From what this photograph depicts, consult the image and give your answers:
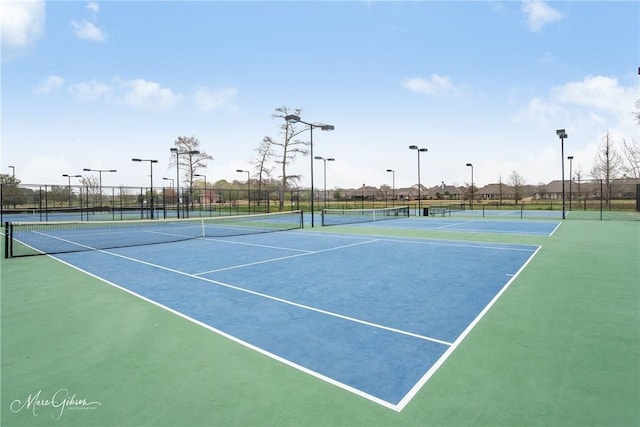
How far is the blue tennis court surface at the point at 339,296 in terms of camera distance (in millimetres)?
3801

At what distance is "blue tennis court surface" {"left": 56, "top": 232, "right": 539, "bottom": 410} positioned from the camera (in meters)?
3.80

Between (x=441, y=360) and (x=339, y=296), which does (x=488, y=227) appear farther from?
(x=441, y=360)

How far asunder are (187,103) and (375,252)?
27.7 meters

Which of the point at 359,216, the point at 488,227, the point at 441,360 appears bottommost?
the point at 441,360

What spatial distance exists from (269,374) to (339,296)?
290 centimetres

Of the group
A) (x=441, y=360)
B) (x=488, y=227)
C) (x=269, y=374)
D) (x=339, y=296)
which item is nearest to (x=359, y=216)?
(x=488, y=227)

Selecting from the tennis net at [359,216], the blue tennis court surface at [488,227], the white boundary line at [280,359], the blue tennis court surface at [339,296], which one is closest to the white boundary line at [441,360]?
the blue tennis court surface at [339,296]

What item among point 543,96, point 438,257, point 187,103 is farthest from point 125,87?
point 543,96

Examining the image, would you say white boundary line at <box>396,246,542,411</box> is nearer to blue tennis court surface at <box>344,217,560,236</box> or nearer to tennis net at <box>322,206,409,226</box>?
blue tennis court surface at <box>344,217,560,236</box>

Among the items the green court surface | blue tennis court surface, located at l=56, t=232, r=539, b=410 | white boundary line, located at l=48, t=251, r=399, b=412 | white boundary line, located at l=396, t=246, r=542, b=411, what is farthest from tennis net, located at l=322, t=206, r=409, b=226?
the green court surface

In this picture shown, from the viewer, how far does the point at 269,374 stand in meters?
3.51

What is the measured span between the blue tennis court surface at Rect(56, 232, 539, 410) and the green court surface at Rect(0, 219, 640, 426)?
26 centimetres

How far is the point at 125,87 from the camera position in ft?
82.3

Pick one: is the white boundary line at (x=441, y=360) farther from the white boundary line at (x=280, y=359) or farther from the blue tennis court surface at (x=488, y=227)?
the blue tennis court surface at (x=488, y=227)
